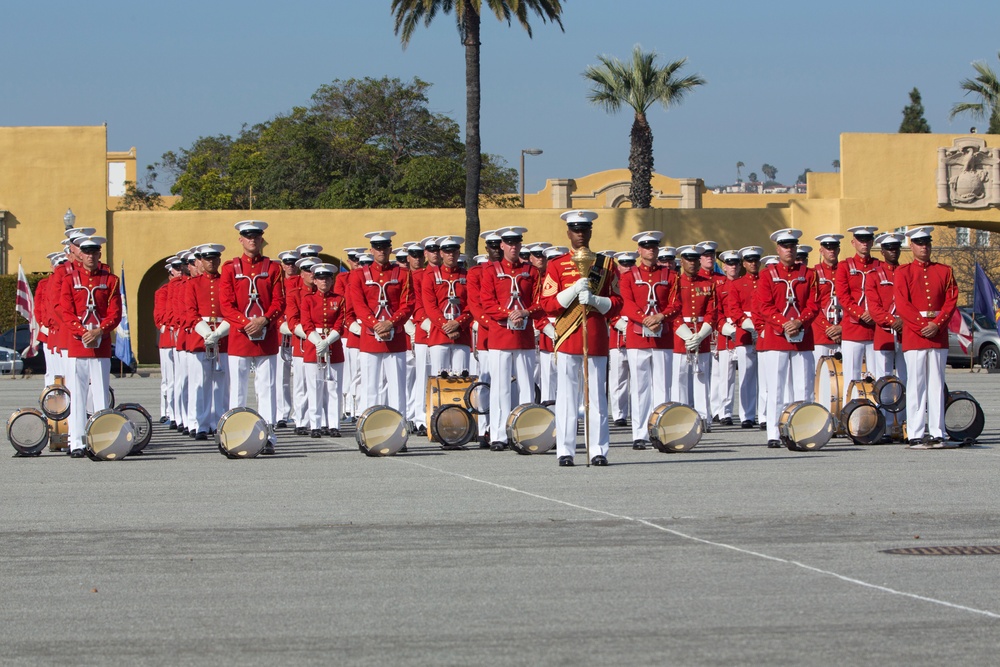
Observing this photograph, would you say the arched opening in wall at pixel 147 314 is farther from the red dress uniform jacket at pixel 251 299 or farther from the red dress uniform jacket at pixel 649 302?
the red dress uniform jacket at pixel 649 302

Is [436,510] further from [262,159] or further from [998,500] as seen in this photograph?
[262,159]

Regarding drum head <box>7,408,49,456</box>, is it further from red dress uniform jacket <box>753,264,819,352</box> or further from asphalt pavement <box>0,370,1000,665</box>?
red dress uniform jacket <box>753,264,819,352</box>

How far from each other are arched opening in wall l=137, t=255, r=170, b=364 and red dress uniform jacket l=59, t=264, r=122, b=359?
28799 mm

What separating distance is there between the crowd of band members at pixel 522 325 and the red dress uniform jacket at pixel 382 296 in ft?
0.07

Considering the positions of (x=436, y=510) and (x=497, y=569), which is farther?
(x=436, y=510)

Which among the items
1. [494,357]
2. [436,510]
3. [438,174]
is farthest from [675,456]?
[438,174]

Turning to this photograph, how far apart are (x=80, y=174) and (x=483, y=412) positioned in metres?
31.1

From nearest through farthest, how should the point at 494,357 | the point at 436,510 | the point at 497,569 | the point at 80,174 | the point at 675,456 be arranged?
the point at 497,569 → the point at 436,510 → the point at 675,456 → the point at 494,357 → the point at 80,174

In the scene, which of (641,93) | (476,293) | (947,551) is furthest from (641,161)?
(947,551)

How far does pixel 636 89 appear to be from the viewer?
46.6m

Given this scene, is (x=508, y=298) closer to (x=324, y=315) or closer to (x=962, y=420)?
(x=324, y=315)

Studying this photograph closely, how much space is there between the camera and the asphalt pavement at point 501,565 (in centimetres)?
668

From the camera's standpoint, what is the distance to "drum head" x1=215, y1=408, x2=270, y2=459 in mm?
14938

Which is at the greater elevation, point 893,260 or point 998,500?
point 893,260
